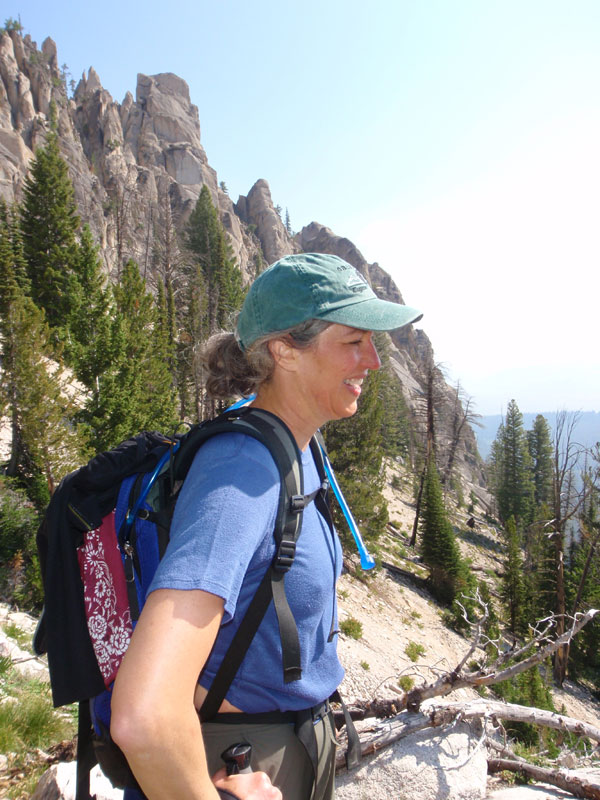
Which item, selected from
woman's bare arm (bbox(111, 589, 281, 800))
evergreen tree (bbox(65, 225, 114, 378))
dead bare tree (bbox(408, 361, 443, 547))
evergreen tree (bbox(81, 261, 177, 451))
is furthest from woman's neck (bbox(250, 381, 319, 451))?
dead bare tree (bbox(408, 361, 443, 547))

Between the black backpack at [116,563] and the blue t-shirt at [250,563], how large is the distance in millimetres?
48

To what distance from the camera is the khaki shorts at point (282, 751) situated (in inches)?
55.1

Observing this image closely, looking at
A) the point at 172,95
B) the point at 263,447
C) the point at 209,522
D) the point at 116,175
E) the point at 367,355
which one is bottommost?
the point at 209,522

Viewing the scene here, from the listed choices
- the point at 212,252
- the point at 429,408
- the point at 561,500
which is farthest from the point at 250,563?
the point at 212,252

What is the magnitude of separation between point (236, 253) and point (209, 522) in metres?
69.8

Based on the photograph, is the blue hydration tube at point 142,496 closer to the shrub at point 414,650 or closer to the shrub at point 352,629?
the shrub at point 352,629

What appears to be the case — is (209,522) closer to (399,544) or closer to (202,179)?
(399,544)

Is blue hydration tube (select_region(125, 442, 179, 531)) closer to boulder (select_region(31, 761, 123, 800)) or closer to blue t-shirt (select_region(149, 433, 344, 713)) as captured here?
blue t-shirt (select_region(149, 433, 344, 713))

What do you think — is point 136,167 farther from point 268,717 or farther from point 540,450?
point 268,717

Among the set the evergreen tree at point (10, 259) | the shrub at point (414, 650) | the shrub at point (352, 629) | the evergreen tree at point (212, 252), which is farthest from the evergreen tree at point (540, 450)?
the evergreen tree at point (10, 259)

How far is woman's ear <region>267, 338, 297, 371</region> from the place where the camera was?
5.41 feet

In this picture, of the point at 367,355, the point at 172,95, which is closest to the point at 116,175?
the point at 172,95

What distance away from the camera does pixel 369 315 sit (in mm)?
1597

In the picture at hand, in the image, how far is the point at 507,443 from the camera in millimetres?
51000
